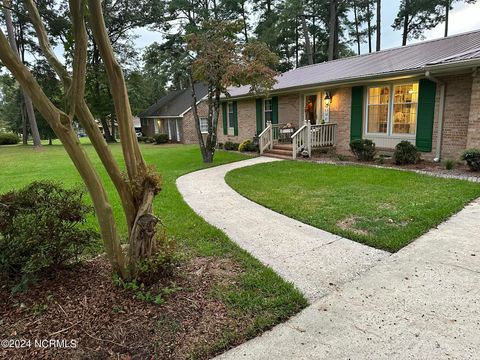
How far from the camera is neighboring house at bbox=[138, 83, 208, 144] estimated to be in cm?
2441

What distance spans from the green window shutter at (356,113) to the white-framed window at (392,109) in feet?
0.76

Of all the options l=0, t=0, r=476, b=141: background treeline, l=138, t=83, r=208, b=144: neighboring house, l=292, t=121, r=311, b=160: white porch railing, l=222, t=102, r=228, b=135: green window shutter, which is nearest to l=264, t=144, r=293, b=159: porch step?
l=292, t=121, r=311, b=160: white porch railing

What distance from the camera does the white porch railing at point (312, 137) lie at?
1160cm

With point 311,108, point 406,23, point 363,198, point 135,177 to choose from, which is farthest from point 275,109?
point 406,23

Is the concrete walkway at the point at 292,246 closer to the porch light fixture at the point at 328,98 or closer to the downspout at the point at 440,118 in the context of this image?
the downspout at the point at 440,118

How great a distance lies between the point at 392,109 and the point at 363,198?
5.62 meters

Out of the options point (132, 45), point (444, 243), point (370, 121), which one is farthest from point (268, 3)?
point (444, 243)

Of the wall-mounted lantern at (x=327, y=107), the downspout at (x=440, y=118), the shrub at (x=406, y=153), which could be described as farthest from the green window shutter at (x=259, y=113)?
the downspout at (x=440, y=118)

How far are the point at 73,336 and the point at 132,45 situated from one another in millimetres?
30865

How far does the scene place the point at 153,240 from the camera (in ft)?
9.66

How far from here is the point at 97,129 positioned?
263cm

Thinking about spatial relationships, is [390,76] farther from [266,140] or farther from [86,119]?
[86,119]

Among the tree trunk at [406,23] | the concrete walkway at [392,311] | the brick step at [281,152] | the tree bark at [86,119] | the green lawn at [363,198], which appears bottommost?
the concrete walkway at [392,311]

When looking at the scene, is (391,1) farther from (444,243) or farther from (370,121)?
(444,243)
